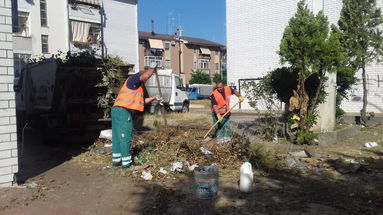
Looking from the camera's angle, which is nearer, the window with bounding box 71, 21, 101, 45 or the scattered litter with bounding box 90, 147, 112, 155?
the scattered litter with bounding box 90, 147, 112, 155

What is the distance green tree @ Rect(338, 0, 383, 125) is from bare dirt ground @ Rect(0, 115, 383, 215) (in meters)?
4.77

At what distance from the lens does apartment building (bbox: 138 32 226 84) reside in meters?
48.1

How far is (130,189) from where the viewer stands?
5.29 metres

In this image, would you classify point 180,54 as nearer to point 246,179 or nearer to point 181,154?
point 181,154

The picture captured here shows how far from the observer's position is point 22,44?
24984 mm

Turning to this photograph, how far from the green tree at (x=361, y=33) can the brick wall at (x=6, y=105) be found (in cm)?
1027

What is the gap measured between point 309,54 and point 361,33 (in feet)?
14.3

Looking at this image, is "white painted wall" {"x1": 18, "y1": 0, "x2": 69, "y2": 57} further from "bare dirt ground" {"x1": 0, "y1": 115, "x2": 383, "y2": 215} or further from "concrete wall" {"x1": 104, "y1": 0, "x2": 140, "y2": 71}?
"bare dirt ground" {"x1": 0, "y1": 115, "x2": 383, "y2": 215}

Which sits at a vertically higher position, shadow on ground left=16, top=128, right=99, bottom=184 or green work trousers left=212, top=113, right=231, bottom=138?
green work trousers left=212, top=113, right=231, bottom=138

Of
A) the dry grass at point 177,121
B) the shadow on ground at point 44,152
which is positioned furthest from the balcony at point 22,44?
the dry grass at point 177,121

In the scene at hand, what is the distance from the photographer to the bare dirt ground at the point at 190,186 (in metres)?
4.47

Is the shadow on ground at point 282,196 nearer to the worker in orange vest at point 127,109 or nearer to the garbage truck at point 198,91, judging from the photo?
the worker in orange vest at point 127,109

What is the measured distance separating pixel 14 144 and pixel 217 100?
4.38 metres

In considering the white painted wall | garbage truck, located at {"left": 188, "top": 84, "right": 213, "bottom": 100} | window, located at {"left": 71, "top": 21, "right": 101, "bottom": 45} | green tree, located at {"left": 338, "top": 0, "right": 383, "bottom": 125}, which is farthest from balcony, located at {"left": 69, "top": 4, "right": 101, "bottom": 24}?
green tree, located at {"left": 338, "top": 0, "right": 383, "bottom": 125}
